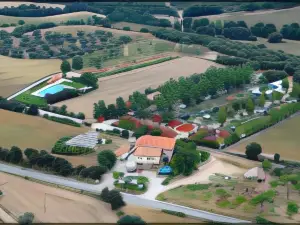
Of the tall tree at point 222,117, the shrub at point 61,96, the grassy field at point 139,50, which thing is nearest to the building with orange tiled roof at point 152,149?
the tall tree at point 222,117

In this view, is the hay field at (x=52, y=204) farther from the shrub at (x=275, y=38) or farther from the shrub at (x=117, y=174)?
the shrub at (x=275, y=38)

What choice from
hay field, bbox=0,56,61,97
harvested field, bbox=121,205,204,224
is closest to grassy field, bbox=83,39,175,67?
hay field, bbox=0,56,61,97

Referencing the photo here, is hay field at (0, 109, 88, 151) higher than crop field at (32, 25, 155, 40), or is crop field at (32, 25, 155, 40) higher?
crop field at (32, 25, 155, 40)

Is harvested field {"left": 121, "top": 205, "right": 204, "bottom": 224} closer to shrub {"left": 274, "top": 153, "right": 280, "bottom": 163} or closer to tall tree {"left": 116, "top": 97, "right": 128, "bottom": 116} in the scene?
shrub {"left": 274, "top": 153, "right": 280, "bottom": 163}

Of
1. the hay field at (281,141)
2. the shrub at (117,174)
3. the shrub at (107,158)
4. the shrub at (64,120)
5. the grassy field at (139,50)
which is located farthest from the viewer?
the grassy field at (139,50)

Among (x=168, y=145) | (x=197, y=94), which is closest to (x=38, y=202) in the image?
(x=168, y=145)

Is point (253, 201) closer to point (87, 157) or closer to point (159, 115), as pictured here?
point (87, 157)
